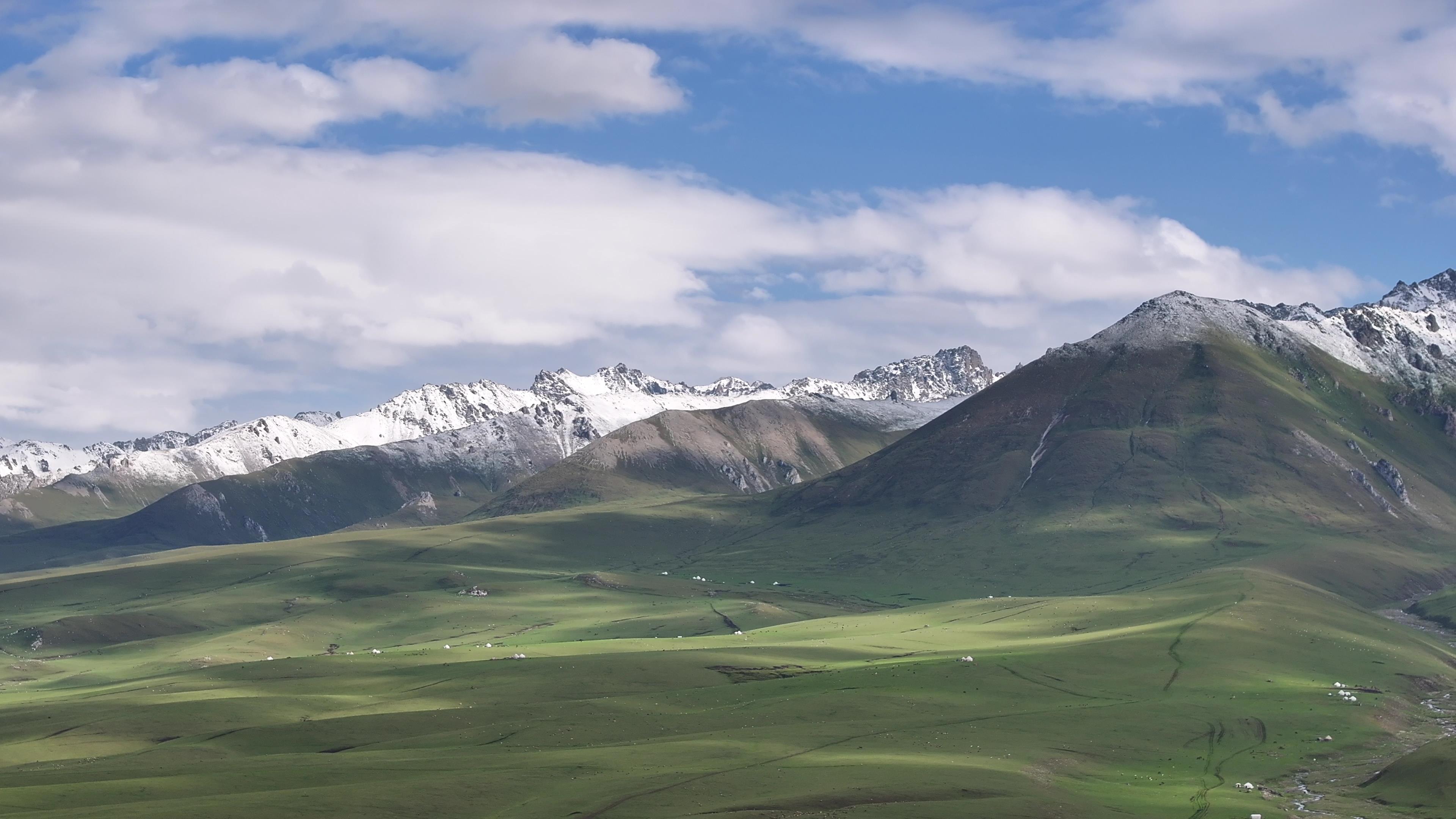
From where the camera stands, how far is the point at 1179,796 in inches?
4865

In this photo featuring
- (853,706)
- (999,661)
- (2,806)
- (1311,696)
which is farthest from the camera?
(999,661)

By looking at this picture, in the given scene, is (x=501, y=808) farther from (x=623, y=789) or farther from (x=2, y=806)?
(x=2, y=806)

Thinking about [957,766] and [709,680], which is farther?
[709,680]

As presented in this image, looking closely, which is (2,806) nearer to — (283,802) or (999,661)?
(283,802)

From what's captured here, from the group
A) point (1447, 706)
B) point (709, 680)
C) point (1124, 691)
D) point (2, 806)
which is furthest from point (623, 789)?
point (1447, 706)

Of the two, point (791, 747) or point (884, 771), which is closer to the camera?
point (884, 771)

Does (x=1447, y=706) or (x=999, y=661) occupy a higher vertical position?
(x=999, y=661)

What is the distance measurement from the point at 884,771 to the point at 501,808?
31.3 m

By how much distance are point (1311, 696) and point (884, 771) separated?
251ft

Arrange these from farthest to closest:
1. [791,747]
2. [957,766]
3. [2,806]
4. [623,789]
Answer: [791,747]
[957,766]
[623,789]
[2,806]

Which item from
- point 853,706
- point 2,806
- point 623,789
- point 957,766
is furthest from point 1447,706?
point 2,806

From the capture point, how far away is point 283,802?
108 meters

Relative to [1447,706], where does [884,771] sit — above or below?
above

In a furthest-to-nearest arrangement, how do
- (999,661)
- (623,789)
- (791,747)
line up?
1. (999,661)
2. (791,747)
3. (623,789)
